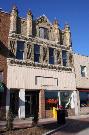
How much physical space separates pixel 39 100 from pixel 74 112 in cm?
559

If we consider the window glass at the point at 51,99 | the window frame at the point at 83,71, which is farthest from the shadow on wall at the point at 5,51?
the window frame at the point at 83,71

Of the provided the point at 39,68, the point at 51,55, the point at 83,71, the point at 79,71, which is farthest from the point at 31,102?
the point at 83,71

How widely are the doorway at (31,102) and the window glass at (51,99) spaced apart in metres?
1.19

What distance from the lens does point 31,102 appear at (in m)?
26.7

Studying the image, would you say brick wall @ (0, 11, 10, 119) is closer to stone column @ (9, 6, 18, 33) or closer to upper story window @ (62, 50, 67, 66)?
stone column @ (9, 6, 18, 33)

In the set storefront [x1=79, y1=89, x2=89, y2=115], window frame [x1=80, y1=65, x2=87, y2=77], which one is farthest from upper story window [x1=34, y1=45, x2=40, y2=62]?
storefront [x1=79, y1=89, x2=89, y2=115]

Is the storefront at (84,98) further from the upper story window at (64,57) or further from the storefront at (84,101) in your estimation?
the upper story window at (64,57)

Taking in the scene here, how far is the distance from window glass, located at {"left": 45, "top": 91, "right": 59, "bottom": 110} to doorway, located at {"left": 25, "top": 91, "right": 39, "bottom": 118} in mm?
1189

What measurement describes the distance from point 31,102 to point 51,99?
2447mm

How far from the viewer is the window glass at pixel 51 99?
26.7m

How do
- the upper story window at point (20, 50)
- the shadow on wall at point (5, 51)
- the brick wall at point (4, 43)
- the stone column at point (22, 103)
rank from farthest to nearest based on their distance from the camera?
the upper story window at point (20, 50), the stone column at point (22, 103), the shadow on wall at point (5, 51), the brick wall at point (4, 43)

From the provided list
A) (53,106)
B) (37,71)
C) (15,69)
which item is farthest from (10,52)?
(53,106)

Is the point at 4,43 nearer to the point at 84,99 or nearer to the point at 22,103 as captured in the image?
the point at 22,103

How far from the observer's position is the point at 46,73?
27.2 metres
